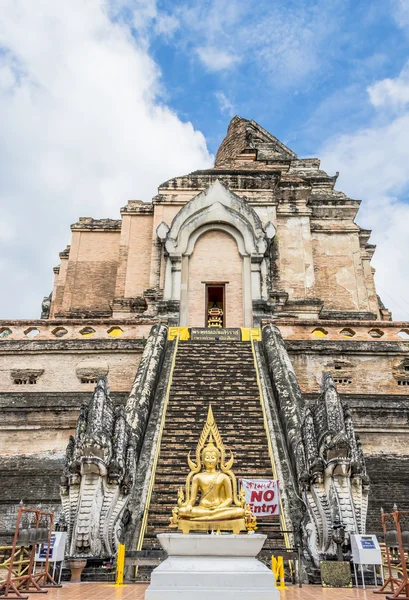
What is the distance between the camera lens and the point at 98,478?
8695 millimetres

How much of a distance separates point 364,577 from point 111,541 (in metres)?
3.78

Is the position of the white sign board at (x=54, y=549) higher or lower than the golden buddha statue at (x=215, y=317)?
lower

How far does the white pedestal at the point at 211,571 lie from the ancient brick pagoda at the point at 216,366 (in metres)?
2.91

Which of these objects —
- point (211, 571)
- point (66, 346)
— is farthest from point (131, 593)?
point (66, 346)

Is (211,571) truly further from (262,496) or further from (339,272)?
(339,272)

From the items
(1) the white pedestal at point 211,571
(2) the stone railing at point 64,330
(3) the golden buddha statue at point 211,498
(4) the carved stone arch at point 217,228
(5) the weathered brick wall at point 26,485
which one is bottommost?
(1) the white pedestal at point 211,571

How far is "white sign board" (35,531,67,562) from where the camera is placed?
24.3ft

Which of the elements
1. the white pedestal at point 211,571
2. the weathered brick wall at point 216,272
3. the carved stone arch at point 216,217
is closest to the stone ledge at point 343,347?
the weathered brick wall at point 216,272

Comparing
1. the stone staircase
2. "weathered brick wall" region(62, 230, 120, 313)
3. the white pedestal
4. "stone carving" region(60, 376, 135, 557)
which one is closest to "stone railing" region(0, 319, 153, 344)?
the stone staircase

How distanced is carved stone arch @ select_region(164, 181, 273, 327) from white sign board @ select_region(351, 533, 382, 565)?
458 inches

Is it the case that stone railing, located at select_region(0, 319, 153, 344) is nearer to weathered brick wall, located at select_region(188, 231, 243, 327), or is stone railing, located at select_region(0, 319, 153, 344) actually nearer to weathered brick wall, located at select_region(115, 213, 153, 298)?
weathered brick wall, located at select_region(188, 231, 243, 327)

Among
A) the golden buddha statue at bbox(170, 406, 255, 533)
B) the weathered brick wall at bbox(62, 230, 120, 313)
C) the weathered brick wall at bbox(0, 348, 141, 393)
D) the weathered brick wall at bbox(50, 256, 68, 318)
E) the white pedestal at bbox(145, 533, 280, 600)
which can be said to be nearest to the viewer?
the white pedestal at bbox(145, 533, 280, 600)

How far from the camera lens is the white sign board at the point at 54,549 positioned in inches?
292

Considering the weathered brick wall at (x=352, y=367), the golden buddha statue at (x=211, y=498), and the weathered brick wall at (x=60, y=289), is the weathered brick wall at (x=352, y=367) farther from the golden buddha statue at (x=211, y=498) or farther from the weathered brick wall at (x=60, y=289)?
the weathered brick wall at (x=60, y=289)
